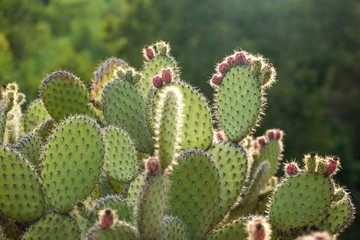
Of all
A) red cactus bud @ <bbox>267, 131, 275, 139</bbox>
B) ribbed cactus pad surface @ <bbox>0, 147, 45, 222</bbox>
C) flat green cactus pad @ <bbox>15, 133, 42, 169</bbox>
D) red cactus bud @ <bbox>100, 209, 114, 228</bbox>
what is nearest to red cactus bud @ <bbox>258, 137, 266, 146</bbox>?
red cactus bud @ <bbox>267, 131, 275, 139</bbox>

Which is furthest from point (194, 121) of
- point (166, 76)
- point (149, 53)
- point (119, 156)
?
point (149, 53)

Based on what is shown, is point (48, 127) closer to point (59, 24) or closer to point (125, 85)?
point (125, 85)

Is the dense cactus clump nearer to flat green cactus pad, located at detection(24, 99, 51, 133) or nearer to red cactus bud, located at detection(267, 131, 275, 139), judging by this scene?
flat green cactus pad, located at detection(24, 99, 51, 133)

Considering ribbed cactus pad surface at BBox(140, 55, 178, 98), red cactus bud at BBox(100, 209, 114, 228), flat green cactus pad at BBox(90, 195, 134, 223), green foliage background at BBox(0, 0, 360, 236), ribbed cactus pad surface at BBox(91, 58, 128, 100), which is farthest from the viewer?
green foliage background at BBox(0, 0, 360, 236)

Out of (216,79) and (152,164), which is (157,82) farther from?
(152,164)

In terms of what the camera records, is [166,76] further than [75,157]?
Yes

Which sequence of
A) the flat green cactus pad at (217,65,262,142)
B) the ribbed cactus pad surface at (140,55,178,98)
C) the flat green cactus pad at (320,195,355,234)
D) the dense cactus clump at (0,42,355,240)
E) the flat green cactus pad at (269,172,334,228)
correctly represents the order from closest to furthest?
the dense cactus clump at (0,42,355,240) → the flat green cactus pad at (269,172,334,228) → the flat green cactus pad at (320,195,355,234) → the flat green cactus pad at (217,65,262,142) → the ribbed cactus pad surface at (140,55,178,98)
